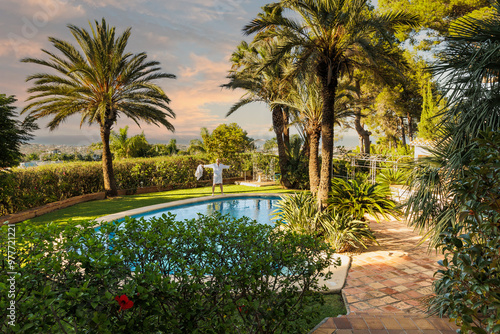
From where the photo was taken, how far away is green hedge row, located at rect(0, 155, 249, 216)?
9998mm

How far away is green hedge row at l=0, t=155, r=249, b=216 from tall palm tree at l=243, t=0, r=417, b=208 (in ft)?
31.8

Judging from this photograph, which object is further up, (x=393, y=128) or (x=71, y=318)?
(x=393, y=128)

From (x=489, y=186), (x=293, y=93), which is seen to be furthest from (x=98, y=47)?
(x=489, y=186)

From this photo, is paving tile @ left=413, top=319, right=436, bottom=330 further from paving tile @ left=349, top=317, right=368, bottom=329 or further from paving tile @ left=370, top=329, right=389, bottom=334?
paving tile @ left=349, top=317, right=368, bottom=329

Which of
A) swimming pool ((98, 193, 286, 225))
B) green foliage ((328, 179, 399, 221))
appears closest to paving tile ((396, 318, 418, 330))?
green foliage ((328, 179, 399, 221))

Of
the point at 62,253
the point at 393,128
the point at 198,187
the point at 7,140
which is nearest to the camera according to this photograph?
the point at 62,253

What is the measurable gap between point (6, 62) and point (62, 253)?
1342cm

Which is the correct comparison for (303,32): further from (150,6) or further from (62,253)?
(62,253)

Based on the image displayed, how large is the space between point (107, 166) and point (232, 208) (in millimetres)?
6427

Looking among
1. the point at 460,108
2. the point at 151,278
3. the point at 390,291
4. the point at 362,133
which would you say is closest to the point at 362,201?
the point at 390,291

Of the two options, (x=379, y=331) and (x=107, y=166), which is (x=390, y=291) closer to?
(x=379, y=331)

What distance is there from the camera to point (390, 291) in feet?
14.4

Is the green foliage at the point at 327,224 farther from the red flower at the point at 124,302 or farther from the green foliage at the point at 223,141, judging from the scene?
the green foliage at the point at 223,141

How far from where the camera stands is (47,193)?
38.1 ft
